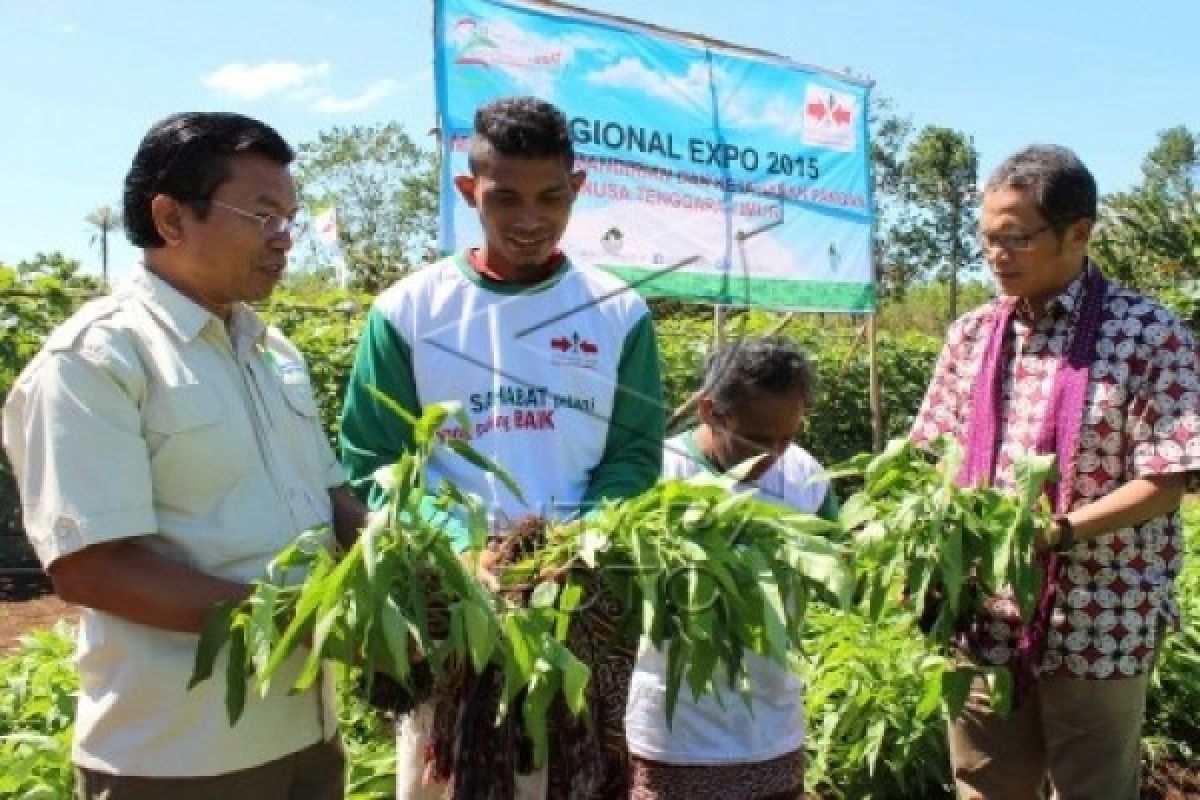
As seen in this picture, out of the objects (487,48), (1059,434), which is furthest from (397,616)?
(487,48)

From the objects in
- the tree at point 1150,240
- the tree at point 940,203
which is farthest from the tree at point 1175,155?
the tree at point 1150,240

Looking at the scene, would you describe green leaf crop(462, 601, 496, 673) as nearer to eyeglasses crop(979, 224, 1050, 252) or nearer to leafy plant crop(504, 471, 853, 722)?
leafy plant crop(504, 471, 853, 722)

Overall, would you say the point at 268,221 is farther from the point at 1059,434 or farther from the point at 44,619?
the point at 44,619

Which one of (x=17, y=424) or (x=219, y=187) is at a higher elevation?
(x=219, y=187)

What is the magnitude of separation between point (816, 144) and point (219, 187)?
531cm

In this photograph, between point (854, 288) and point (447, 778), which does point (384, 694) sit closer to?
point (447, 778)

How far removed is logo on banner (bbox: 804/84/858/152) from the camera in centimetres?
664

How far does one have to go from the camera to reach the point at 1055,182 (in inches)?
101

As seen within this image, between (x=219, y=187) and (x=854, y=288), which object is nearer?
(x=219, y=187)

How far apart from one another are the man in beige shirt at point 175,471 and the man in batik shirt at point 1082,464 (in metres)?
1.52

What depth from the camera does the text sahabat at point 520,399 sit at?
7.12ft

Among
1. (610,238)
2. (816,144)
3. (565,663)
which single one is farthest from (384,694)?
(816,144)

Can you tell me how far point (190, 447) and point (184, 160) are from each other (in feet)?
1.40

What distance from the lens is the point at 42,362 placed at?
163 centimetres
